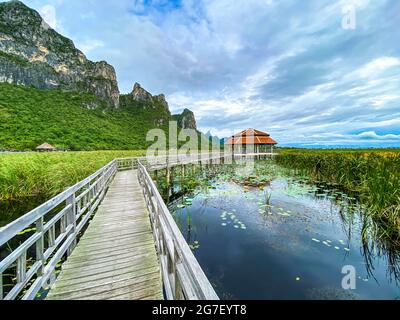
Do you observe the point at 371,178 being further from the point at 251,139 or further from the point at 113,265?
the point at 251,139

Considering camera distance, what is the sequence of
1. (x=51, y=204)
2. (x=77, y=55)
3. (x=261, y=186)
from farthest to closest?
(x=77, y=55) → (x=261, y=186) → (x=51, y=204)

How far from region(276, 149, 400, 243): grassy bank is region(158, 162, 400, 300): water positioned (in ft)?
2.46

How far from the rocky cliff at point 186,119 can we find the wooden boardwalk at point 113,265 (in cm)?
14988

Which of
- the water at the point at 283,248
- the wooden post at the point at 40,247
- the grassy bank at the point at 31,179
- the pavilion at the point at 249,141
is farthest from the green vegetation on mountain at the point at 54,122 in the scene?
the wooden post at the point at 40,247

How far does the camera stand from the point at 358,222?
730 cm

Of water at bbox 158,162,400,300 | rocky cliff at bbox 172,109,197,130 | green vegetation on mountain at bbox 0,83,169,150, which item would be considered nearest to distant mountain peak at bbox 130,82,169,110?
rocky cliff at bbox 172,109,197,130

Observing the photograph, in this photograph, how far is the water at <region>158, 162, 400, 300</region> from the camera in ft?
14.3

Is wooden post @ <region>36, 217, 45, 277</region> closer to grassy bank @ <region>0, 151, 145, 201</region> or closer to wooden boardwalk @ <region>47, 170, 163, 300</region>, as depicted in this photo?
wooden boardwalk @ <region>47, 170, 163, 300</region>

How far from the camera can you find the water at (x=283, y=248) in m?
4.35

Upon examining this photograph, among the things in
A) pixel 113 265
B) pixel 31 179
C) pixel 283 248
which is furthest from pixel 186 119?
pixel 113 265

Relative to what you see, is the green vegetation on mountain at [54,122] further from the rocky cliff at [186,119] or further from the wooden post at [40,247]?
the rocky cliff at [186,119]
